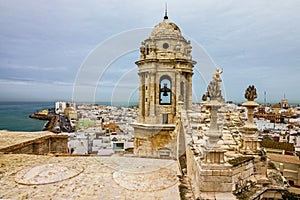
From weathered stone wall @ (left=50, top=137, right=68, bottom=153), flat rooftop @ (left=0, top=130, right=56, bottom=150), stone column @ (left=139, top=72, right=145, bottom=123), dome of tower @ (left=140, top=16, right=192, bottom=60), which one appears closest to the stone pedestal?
dome of tower @ (left=140, top=16, right=192, bottom=60)

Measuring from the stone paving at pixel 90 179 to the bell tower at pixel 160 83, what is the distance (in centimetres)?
443

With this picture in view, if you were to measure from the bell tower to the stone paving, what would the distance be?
4.43 meters

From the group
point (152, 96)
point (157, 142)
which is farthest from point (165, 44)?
point (157, 142)

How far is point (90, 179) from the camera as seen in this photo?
5867mm

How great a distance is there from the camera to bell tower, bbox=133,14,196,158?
12.1 meters

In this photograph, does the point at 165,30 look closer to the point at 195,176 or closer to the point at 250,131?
the point at 250,131

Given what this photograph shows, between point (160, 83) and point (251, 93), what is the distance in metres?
7.23

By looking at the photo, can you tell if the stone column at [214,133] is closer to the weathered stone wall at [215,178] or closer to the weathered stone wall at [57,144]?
the weathered stone wall at [215,178]

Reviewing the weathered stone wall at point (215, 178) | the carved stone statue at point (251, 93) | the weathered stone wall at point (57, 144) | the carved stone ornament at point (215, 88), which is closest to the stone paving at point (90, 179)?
the weathered stone wall at point (215, 178)

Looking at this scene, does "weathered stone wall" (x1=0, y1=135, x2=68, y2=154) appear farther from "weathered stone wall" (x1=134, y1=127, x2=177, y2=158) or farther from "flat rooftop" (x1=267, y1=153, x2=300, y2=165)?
"flat rooftop" (x1=267, y1=153, x2=300, y2=165)

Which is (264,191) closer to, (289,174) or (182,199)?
(182,199)

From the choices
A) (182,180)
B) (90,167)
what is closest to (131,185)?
(182,180)

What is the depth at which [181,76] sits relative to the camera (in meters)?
12.3

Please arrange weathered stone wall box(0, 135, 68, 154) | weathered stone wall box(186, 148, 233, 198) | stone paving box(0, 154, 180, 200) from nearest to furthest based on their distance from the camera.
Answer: weathered stone wall box(186, 148, 233, 198) → stone paving box(0, 154, 180, 200) → weathered stone wall box(0, 135, 68, 154)
